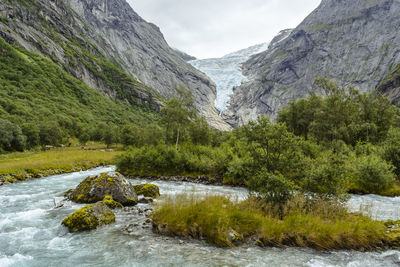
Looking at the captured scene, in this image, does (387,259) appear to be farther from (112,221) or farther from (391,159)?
(391,159)

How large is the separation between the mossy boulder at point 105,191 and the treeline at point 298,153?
827cm

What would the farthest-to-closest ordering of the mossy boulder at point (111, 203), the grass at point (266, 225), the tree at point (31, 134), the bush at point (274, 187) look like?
the tree at point (31, 134) → the mossy boulder at point (111, 203) → the bush at point (274, 187) → the grass at point (266, 225)

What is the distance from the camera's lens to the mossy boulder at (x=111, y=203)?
13.9 m

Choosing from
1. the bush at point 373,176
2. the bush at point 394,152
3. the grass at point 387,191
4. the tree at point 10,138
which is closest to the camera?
the grass at point 387,191

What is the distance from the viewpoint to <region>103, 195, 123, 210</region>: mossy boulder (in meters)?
13.9

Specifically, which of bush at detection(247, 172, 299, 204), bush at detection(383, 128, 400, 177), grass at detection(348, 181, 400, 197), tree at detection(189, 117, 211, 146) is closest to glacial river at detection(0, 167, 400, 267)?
bush at detection(247, 172, 299, 204)

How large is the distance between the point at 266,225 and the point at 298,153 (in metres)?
5.05

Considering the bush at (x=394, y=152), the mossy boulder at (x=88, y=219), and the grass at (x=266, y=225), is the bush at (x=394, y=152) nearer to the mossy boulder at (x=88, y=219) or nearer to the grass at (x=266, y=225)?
the grass at (x=266, y=225)

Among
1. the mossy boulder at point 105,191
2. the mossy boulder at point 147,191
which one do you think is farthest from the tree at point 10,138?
the mossy boulder at point 147,191

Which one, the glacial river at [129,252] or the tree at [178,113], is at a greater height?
the tree at [178,113]

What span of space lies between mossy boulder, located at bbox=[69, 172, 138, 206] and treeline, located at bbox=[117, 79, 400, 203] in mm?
8266

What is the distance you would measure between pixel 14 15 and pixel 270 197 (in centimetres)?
20633

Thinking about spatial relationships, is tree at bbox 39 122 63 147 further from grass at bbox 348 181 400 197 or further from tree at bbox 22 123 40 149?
grass at bbox 348 181 400 197

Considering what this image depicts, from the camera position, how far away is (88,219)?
10500 mm
